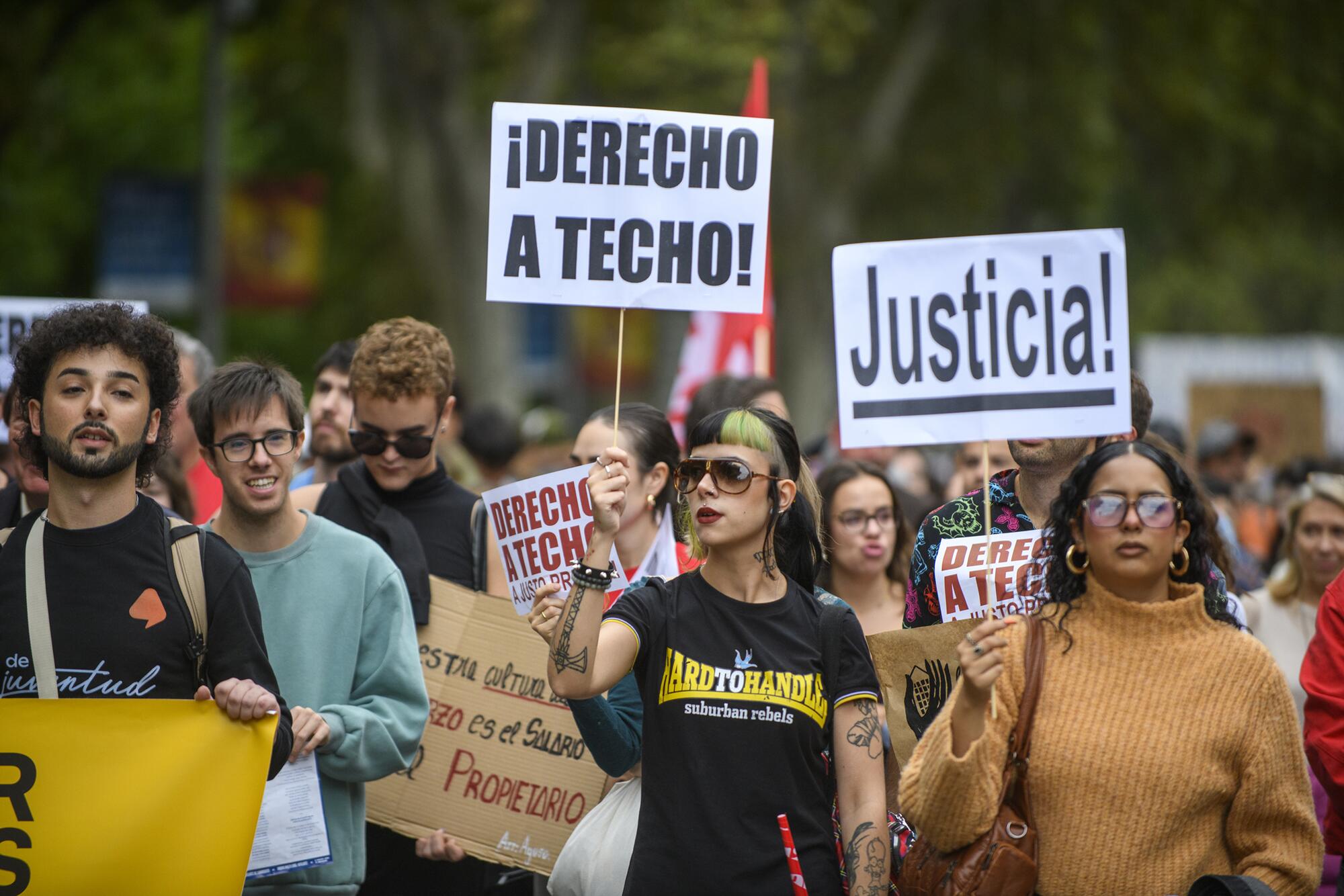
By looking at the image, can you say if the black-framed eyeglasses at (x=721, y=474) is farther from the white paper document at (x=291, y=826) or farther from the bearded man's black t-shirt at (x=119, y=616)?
the white paper document at (x=291, y=826)

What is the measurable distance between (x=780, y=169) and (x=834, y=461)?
14144 mm

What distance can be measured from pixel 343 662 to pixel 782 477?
138cm

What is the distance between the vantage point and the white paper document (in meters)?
4.40

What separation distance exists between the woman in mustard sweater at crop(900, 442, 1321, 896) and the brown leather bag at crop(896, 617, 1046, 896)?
2 centimetres

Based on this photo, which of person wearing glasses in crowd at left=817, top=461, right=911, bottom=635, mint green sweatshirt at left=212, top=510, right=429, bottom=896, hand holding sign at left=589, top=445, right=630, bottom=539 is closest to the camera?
hand holding sign at left=589, top=445, right=630, bottom=539

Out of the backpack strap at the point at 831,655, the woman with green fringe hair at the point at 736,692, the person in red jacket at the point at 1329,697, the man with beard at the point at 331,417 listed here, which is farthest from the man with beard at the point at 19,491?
the person in red jacket at the point at 1329,697

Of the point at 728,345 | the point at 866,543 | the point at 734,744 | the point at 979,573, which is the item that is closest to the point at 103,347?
the point at 734,744

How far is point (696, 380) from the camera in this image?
30.3 feet

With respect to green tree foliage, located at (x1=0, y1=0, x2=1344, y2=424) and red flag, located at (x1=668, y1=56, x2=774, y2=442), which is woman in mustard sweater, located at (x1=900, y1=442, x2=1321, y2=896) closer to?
red flag, located at (x1=668, y1=56, x2=774, y2=442)

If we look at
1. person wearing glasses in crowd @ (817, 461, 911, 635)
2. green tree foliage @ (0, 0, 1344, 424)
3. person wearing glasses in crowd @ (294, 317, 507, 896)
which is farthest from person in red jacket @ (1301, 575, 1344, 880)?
green tree foliage @ (0, 0, 1344, 424)

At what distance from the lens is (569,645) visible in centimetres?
388

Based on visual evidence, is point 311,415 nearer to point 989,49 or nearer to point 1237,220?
point 989,49

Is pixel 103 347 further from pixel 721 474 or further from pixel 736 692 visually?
pixel 736 692

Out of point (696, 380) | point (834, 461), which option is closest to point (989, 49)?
point (696, 380)
